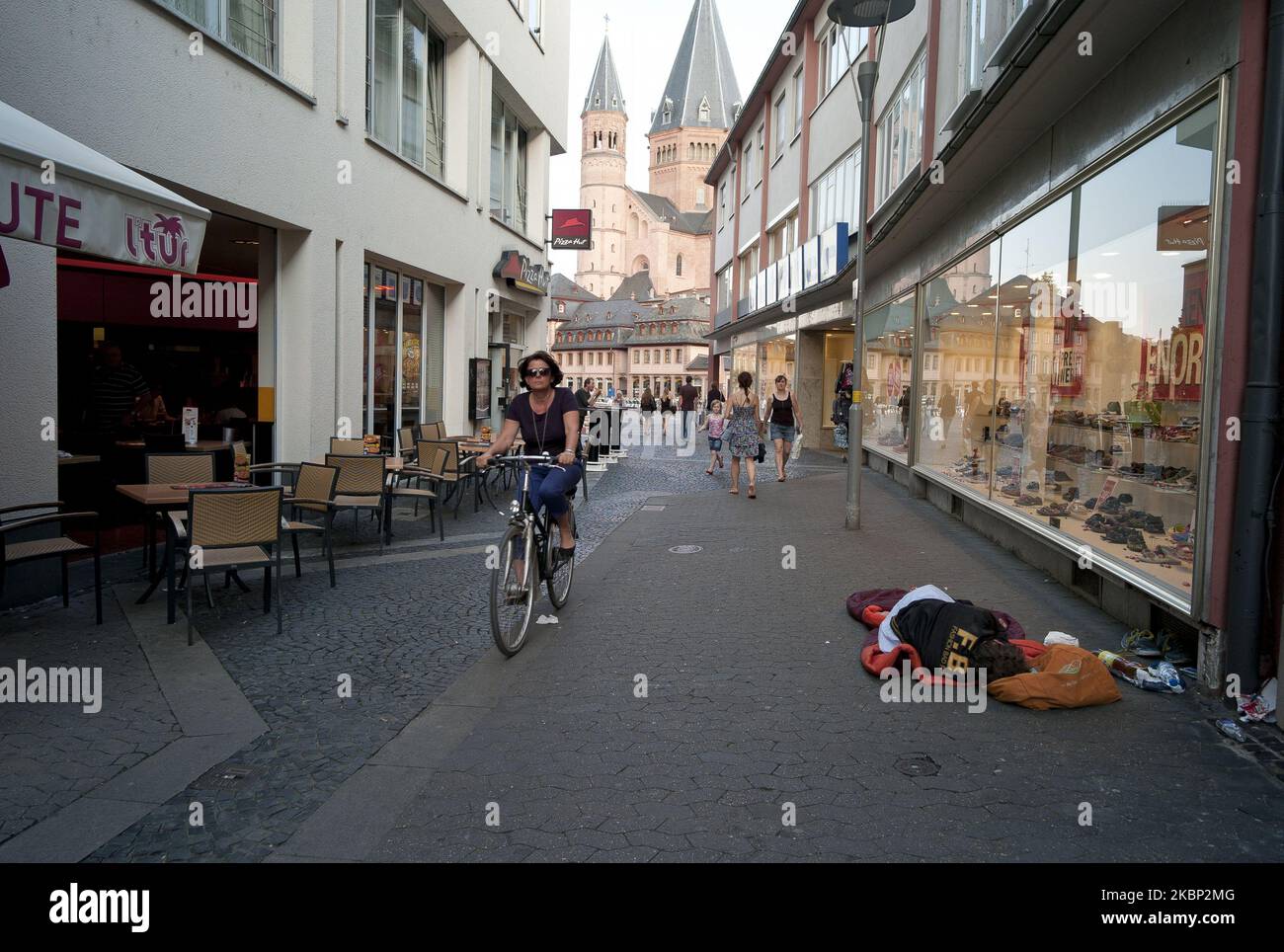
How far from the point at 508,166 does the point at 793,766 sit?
67.2ft

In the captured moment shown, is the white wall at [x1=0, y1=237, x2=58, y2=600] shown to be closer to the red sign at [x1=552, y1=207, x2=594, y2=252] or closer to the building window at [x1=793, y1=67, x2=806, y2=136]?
the red sign at [x1=552, y1=207, x2=594, y2=252]

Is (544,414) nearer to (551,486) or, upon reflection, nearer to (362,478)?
(551,486)

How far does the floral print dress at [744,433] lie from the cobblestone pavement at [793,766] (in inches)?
320

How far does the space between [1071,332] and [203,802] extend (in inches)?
311

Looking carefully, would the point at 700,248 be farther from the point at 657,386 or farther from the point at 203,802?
the point at 203,802

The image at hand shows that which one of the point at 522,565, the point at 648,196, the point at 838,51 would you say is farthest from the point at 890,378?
the point at 648,196

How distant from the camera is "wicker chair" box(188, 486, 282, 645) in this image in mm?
6512

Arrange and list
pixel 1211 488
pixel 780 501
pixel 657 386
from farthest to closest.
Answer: pixel 657 386, pixel 780 501, pixel 1211 488

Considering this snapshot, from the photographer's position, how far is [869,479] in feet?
60.0

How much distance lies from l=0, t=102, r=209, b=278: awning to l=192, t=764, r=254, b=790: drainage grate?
2.83 meters

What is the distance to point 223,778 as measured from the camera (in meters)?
4.26

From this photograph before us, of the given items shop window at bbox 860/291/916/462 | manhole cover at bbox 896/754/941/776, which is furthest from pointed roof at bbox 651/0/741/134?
manhole cover at bbox 896/754/941/776

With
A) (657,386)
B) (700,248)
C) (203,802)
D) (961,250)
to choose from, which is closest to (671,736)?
(203,802)

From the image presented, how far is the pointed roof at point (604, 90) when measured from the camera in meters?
138
